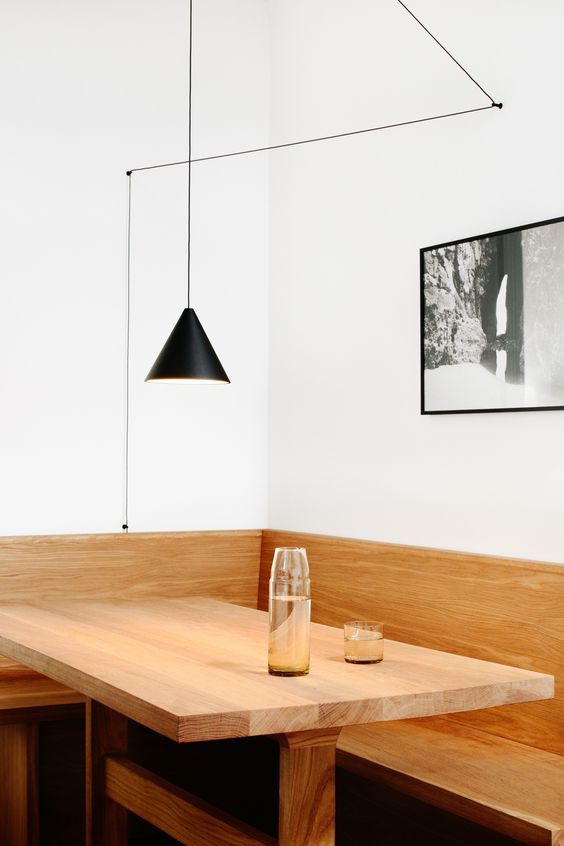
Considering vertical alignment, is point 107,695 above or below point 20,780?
above

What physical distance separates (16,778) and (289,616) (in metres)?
1.93

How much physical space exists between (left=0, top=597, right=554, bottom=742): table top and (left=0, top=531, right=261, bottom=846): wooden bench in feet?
2.46

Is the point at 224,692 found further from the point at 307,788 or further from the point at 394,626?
the point at 394,626

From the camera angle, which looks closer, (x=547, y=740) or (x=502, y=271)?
(x=547, y=740)

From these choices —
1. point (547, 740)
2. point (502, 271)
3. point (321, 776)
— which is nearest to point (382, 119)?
point (502, 271)

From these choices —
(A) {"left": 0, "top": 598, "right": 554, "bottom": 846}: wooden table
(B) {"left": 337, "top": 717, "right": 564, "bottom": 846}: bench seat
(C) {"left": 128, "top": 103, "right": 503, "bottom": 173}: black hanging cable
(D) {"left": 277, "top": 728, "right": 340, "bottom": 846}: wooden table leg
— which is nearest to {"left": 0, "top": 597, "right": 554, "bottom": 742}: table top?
(A) {"left": 0, "top": 598, "right": 554, "bottom": 846}: wooden table

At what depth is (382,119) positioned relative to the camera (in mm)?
3967

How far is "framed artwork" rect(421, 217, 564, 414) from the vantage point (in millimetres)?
3109

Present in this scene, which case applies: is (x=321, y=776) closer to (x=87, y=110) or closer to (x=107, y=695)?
(x=107, y=695)

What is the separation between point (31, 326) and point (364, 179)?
1454mm

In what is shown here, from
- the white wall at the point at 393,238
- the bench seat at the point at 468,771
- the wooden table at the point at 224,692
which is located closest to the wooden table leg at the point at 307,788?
the wooden table at the point at 224,692

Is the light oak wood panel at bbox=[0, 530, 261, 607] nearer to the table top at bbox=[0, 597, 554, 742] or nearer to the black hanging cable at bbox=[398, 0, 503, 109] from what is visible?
the table top at bbox=[0, 597, 554, 742]

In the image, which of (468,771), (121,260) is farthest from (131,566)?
(468,771)

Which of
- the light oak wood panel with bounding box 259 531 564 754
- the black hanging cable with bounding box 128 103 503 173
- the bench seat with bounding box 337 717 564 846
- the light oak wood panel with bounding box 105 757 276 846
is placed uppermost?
the black hanging cable with bounding box 128 103 503 173
